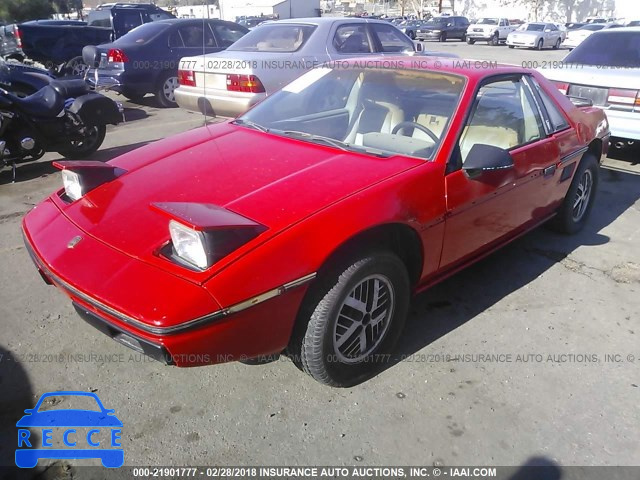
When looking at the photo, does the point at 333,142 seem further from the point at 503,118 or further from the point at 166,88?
the point at 166,88

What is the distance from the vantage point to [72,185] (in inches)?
111

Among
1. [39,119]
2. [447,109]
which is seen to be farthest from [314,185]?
[39,119]

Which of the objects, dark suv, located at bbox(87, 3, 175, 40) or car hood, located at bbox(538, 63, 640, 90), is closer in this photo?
car hood, located at bbox(538, 63, 640, 90)

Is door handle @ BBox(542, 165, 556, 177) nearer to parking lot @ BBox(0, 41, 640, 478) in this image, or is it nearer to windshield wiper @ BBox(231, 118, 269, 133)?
parking lot @ BBox(0, 41, 640, 478)

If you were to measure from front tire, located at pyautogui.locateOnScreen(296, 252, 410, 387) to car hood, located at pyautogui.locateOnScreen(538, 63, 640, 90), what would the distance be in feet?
15.4

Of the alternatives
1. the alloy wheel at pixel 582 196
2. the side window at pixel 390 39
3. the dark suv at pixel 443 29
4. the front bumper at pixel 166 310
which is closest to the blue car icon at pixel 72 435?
the front bumper at pixel 166 310

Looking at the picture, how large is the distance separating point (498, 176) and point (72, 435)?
265 centimetres

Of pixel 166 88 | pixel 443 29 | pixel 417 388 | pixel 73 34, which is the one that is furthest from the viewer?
pixel 443 29

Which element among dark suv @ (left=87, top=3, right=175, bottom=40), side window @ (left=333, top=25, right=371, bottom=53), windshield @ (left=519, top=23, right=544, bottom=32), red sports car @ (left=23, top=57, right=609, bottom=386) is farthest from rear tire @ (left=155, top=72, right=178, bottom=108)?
windshield @ (left=519, top=23, right=544, bottom=32)

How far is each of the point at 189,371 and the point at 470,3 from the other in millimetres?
61143

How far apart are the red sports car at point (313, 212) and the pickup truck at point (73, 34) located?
36.0 feet

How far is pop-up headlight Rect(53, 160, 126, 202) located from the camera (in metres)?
2.75

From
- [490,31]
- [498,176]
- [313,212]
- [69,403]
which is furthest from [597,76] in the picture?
[490,31]

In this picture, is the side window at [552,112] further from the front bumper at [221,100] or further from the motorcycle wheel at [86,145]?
the motorcycle wheel at [86,145]
